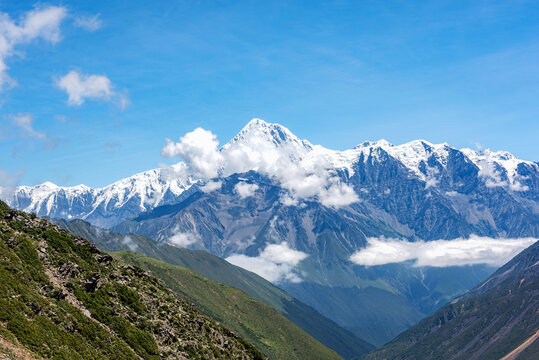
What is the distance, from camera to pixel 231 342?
192 metres

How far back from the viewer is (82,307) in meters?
137

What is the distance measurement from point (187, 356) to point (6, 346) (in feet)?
224

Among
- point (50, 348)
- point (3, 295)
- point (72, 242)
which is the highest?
point (72, 242)

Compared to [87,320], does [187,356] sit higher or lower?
lower

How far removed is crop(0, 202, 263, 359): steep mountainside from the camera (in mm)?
112500

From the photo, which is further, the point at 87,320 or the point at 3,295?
the point at 87,320

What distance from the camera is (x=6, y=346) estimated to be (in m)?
96.6

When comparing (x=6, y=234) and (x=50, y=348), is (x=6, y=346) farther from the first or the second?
(x=6, y=234)

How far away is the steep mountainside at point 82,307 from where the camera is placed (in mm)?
112500

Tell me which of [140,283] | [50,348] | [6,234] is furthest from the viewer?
[140,283]

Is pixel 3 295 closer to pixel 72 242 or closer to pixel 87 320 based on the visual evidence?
pixel 87 320

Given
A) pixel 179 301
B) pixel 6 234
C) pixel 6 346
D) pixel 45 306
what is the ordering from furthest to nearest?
pixel 179 301 → pixel 6 234 → pixel 45 306 → pixel 6 346

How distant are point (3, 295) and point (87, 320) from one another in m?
24.8

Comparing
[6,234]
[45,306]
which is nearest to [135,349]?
[45,306]
